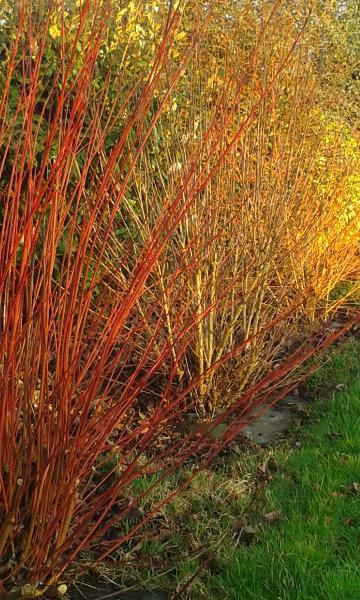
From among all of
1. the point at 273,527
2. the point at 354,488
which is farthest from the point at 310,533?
the point at 354,488

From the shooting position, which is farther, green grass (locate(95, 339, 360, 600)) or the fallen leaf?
the fallen leaf

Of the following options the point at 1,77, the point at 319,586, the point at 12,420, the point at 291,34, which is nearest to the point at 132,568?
the point at 319,586

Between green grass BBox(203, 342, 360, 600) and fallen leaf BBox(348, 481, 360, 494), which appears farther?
fallen leaf BBox(348, 481, 360, 494)

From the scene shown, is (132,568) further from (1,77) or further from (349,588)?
(1,77)

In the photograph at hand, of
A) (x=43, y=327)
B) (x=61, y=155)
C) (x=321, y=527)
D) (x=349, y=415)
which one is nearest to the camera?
(x=61, y=155)

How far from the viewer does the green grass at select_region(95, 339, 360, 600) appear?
111 inches

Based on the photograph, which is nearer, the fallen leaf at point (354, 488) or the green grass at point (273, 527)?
the green grass at point (273, 527)

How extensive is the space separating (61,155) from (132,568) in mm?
1752

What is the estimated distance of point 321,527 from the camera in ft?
10.4

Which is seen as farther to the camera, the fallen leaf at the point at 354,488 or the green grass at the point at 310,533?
the fallen leaf at the point at 354,488

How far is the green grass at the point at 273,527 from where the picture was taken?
9.25ft

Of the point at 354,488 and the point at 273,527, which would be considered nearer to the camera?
the point at 273,527

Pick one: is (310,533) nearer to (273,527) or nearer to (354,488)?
(273,527)

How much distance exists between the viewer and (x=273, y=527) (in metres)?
3.22
